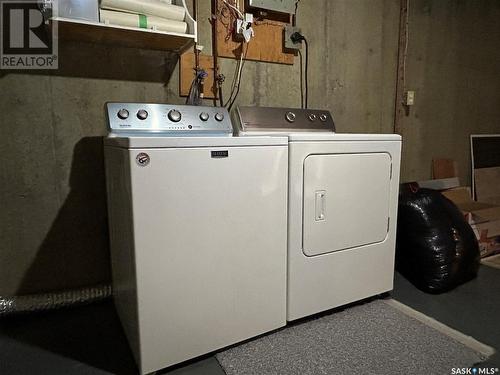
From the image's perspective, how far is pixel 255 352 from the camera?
1450 mm

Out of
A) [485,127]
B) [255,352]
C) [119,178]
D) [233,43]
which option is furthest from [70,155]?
[485,127]

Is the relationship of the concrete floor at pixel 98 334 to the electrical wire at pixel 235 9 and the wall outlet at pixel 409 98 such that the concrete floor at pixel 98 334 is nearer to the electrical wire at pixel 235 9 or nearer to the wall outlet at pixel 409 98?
the wall outlet at pixel 409 98

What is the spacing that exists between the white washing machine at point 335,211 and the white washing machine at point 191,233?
0.08 meters

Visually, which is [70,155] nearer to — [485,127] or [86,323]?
[86,323]

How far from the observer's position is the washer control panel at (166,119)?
148 centimetres

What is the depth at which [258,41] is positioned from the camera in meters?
2.12

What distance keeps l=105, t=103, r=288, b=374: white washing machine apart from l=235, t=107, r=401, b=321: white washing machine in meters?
0.08

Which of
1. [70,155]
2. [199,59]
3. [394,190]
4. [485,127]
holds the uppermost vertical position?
[199,59]

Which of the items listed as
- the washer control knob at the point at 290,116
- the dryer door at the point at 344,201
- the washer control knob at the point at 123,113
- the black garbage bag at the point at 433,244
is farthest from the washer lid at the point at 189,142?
the black garbage bag at the point at 433,244

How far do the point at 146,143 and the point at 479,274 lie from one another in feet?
7.77

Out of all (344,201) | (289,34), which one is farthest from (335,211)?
(289,34)

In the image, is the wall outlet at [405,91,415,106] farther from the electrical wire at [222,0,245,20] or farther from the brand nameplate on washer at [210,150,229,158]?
the brand nameplate on washer at [210,150,229,158]

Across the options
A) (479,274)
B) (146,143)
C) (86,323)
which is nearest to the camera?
(146,143)

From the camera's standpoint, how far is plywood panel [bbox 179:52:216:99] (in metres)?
1.93
